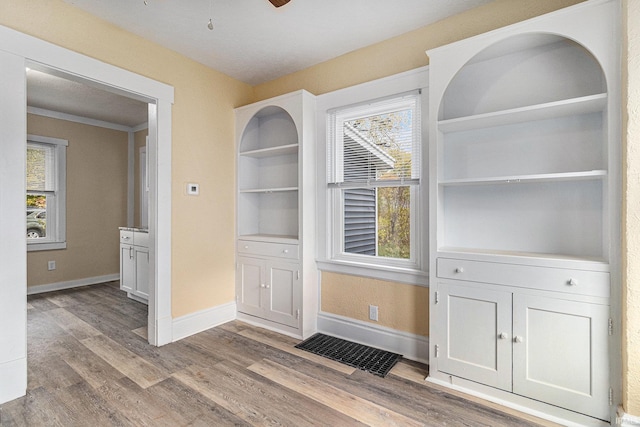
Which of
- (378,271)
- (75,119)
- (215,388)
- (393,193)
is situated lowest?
(215,388)

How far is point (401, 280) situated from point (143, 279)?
3303 mm

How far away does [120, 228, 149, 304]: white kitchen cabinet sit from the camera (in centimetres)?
407

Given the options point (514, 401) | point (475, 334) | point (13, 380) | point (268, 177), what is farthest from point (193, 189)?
point (514, 401)

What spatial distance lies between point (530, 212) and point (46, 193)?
6.15 meters

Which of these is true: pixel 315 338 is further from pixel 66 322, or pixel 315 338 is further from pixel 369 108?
pixel 66 322

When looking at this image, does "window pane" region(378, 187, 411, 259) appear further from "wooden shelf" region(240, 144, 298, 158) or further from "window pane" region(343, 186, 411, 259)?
"wooden shelf" region(240, 144, 298, 158)

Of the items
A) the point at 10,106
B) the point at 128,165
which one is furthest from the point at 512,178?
the point at 128,165

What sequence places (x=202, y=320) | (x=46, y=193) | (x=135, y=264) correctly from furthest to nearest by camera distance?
(x=46, y=193), (x=135, y=264), (x=202, y=320)

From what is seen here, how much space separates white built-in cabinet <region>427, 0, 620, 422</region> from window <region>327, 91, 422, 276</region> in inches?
11.2

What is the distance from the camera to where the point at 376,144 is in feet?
9.24

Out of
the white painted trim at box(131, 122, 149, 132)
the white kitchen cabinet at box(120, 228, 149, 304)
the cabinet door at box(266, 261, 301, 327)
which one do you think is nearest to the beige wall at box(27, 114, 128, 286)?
the white painted trim at box(131, 122, 149, 132)

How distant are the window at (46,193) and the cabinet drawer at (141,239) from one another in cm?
161

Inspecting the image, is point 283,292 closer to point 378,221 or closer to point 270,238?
point 270,238

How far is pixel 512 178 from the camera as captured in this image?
196cm
